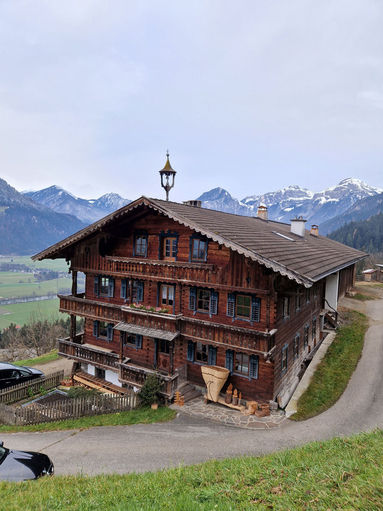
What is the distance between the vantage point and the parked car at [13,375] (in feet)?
67.3

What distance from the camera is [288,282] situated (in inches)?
616

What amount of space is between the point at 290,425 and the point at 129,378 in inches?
351

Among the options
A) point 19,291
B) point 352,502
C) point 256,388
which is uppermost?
point 352,502

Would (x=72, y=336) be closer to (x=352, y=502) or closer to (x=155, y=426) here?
(x=155, y=426)

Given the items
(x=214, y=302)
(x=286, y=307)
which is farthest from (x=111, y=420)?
(x=286, y=307)

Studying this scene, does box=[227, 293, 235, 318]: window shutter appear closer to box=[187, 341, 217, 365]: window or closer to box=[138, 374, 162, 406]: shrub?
box=[187, 341, 217, 365]: window

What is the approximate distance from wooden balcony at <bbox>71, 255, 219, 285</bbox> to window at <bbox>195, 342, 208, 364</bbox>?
12.3 ft

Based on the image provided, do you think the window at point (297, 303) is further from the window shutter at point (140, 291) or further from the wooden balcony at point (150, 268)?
the window shutter at point (140, 291)

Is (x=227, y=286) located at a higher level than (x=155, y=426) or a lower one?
higher

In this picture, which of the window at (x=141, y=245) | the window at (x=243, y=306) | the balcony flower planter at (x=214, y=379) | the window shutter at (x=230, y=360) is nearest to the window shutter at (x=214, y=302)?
the window at (x=243, y=306)

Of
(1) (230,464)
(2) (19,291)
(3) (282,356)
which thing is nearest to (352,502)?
(1) (230,464)

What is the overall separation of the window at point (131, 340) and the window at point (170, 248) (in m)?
5.19

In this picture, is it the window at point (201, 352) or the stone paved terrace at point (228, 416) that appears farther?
the window at point (201, 352)

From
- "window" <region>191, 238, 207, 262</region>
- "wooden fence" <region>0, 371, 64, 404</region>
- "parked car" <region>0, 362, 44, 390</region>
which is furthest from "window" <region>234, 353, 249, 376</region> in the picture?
"parked car" <region>0, 362, 44, 390</region>
